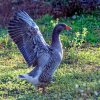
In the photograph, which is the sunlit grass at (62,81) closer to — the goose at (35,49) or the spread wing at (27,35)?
the goose at (35,49)

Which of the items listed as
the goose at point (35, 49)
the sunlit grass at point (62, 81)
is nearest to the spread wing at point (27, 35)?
the goose at point (35, 49)

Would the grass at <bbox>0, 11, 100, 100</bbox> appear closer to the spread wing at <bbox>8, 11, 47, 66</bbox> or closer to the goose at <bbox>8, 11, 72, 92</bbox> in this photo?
the goose at <bbox>8, 11, 72, 92</bbox>

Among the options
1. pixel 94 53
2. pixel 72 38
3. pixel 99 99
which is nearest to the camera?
pixel 99 99

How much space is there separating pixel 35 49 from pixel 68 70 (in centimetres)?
155

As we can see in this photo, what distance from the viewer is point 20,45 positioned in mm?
7250

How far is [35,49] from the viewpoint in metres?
7.17

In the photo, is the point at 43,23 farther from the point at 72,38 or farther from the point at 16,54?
the point at 16,54

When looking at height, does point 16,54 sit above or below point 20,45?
below

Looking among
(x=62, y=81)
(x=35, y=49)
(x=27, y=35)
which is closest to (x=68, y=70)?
(x=62, y=81)

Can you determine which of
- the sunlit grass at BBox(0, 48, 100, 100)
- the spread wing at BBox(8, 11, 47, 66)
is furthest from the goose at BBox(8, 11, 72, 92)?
the sunlit grass at BBox(0, 48, 100, 100)

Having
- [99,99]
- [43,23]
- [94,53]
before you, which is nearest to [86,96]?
[99,99]

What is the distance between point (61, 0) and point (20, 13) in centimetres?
620

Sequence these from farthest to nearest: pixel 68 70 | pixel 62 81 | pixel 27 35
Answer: pixel 68 70 → pixel 62 81 → pixel 27 35

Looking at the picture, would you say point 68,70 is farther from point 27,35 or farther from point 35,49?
point 27,35
